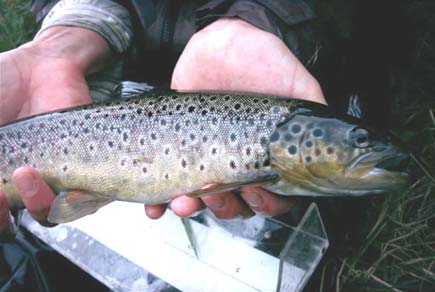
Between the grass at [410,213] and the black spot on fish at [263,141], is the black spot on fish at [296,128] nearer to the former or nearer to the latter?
the black spot on fish at [263,141]

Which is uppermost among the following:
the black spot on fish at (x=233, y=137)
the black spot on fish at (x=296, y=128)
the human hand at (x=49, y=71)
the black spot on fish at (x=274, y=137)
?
the black spot on fish at (x=296, y=128)

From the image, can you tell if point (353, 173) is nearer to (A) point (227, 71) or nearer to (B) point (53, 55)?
(A) point (227, 71)

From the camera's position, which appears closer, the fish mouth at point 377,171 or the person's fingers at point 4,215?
the fish mouth at point 377,171

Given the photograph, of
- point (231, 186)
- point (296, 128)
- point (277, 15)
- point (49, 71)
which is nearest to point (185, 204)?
point (231, 186)

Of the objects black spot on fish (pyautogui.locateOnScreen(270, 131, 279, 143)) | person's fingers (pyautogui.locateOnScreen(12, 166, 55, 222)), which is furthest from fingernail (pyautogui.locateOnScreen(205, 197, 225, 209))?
person's fingers (pyautogui.locateOnScreen(12, 166, 55, 222))

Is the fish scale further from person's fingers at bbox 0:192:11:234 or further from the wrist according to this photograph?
the wrist

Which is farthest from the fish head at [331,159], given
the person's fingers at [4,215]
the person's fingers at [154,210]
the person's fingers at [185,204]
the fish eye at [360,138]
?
the person's fingers at [4,215]

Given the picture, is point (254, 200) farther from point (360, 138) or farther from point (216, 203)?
point (360, 138)
